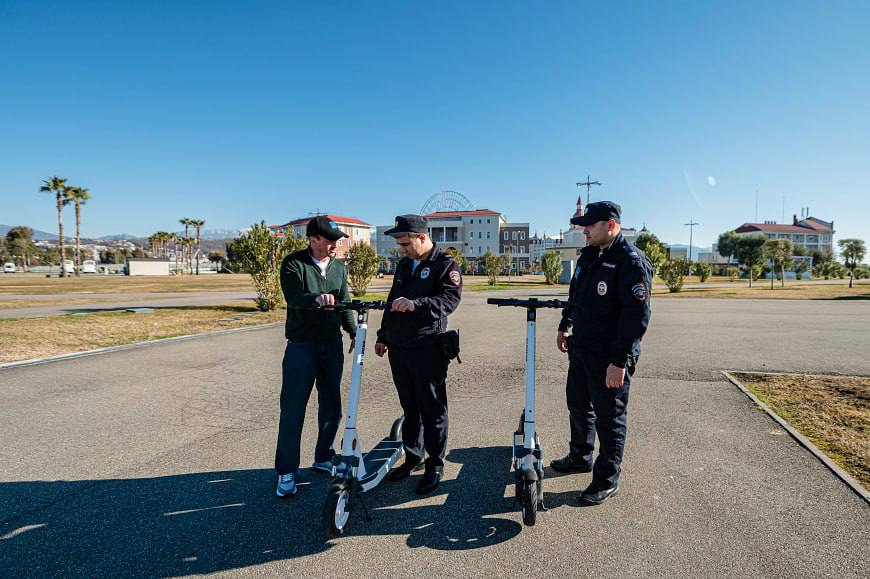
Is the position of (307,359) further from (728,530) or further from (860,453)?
(860,453)

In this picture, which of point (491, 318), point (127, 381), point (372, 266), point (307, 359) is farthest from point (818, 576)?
point (372, 266)

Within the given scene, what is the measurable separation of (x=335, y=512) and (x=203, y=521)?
1.06 metres

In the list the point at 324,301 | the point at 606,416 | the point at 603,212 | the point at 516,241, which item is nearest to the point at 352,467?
the point at 324,301

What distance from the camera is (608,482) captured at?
349cm

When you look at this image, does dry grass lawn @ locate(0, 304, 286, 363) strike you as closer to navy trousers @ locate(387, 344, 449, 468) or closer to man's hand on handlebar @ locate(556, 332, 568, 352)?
navy trousers @ locate(387, 344, 449, 468)

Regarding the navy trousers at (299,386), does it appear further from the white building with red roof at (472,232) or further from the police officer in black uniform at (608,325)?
the white building with red roof at (472,232)

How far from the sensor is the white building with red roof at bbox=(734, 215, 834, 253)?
380ft

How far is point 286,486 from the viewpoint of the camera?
3.49 metres

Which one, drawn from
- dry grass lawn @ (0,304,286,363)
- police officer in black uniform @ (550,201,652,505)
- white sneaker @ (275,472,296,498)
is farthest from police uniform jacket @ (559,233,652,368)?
dry grass lawn @ (0,304,286,363)

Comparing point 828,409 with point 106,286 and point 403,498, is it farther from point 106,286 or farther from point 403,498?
point 106,286

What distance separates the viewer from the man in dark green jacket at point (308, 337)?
351cm

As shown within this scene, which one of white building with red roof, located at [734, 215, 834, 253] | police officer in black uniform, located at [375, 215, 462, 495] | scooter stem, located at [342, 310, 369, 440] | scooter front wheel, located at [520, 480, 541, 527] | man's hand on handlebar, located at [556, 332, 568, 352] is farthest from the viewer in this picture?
white building with red roof, located at [734, 215, 834, 253]

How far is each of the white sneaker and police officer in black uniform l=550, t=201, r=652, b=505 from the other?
229cm

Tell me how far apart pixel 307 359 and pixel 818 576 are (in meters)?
3.58
